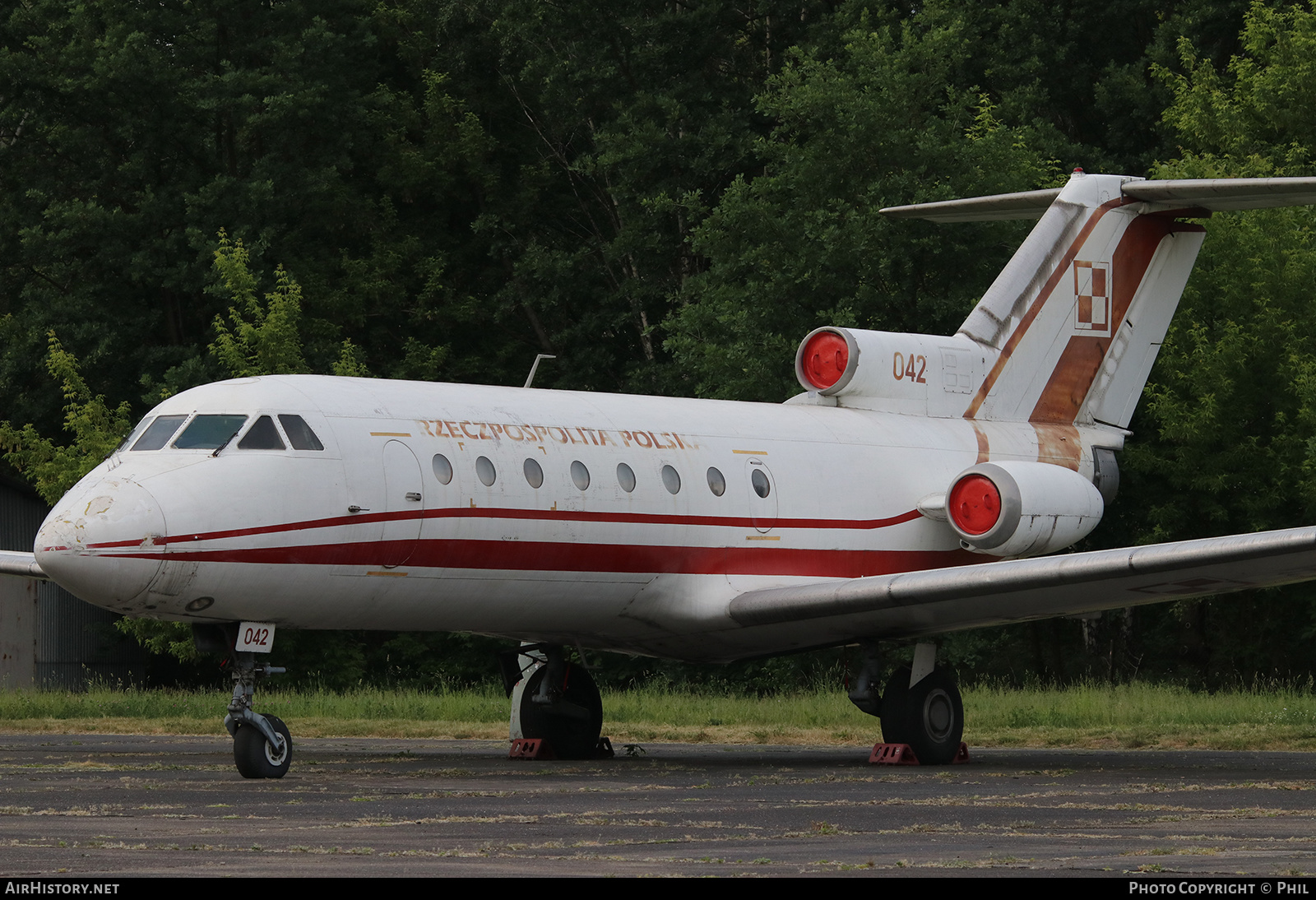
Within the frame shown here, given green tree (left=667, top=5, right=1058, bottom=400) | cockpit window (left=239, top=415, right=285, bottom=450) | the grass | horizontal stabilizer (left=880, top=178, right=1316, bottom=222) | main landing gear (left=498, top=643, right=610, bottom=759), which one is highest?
green tree (left=667, top=5, right=1058, bottom=400)

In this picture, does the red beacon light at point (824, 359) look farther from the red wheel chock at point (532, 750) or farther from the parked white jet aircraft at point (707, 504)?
the red wheel chock at point (532, 750)

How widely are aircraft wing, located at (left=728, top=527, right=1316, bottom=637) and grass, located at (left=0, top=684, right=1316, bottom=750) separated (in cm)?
413

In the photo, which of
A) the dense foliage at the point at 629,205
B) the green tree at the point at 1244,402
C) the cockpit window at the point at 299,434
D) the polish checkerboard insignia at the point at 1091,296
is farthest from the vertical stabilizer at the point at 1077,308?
the dense foliage at the point at 629,205

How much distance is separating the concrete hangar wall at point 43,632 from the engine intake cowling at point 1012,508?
21.1 metres

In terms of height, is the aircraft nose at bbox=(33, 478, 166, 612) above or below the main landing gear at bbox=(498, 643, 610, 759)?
above

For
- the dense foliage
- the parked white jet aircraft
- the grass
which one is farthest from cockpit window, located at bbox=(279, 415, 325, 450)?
the dense foliage

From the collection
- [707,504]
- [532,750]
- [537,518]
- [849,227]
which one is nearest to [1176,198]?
[707,504]

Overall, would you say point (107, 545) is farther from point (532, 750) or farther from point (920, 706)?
point (920, 706)

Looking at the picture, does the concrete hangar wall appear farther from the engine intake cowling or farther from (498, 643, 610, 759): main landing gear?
the engine intake cowling

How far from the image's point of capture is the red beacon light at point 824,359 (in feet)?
63.9

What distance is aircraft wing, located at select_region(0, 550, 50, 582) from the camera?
663 inches

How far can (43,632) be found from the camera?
115 feet
